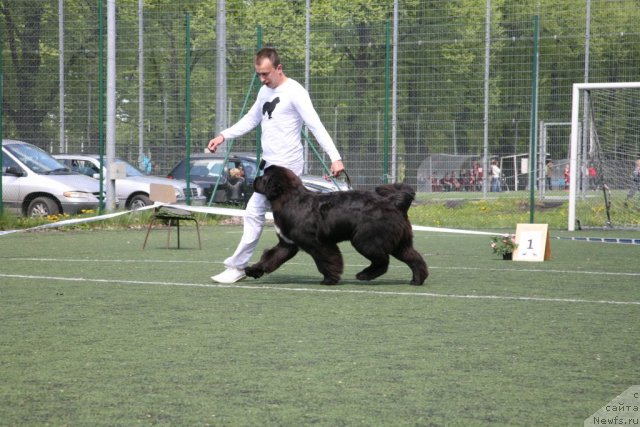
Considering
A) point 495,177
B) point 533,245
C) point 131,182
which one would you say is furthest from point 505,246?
point 131,182

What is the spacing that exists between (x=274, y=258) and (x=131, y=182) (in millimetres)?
11646

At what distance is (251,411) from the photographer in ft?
14.0

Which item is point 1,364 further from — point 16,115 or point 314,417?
point 16,115

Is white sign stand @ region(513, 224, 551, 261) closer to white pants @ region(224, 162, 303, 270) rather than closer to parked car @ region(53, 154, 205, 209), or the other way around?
white pants @ region(224, 162, 303, 270)

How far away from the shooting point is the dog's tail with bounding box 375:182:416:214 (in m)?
8.52

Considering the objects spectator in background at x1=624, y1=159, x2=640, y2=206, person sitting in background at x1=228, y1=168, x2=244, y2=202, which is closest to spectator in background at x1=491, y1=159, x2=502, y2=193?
spectator in background at x1=624, y1=159, x2=640, y2=206

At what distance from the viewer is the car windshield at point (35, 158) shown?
1866 centimetres

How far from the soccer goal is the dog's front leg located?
33.0 feet

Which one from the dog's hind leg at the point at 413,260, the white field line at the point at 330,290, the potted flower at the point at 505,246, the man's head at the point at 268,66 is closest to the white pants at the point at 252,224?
the white field line at the point at 330,290

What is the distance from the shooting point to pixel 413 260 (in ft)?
28.7

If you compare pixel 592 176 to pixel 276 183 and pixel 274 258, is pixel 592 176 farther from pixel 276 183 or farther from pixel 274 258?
pixel 276 183

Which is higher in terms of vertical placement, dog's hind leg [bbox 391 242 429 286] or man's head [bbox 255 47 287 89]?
man's head [bbox 255 47 287 89]

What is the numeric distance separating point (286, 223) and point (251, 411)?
439cm

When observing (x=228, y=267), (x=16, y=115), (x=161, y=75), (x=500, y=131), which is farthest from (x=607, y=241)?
(x=16, y=115)
